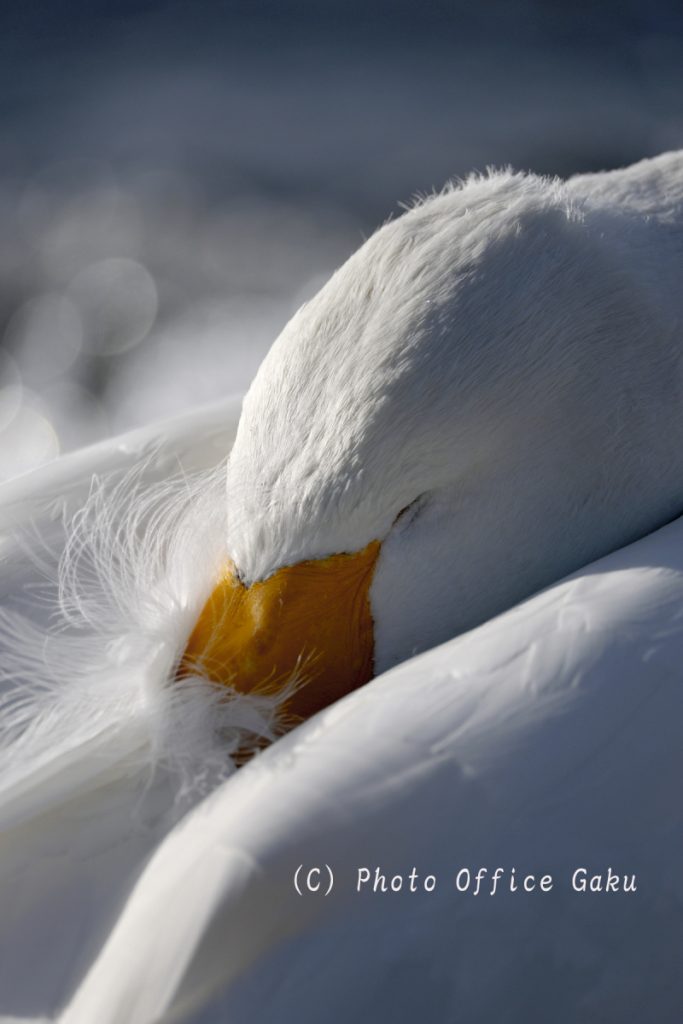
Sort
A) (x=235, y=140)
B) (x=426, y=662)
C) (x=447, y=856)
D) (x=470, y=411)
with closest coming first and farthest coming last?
(x=447, y=856) < (x=426, y=662) < (x=470, y=411) < (x=235, y=140)

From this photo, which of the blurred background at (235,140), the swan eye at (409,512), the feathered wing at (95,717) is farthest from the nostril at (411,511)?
the blurred background at (235,140)

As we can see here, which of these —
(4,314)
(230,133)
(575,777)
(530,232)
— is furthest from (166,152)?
(575,777)

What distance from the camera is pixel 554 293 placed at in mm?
1854

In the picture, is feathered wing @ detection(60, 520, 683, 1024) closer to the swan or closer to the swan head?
the swan

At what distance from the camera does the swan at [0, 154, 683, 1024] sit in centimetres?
143

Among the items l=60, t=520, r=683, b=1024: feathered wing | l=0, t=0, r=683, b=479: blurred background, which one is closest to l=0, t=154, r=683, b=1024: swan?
l=60, t=520, r=683, b=1024: feathered wing

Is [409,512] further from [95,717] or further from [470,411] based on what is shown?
[95,717]

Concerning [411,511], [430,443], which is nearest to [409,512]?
[411,511]

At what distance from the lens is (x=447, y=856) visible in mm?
1456

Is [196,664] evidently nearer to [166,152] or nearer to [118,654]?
[118,654]

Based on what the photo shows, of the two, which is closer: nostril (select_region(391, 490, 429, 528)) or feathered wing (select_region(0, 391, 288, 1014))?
feathered wing (select_region(0, 391, 288, 1014))

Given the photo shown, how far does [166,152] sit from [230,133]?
1.14ft

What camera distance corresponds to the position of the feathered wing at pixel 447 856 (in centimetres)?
141

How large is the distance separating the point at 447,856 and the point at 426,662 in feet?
0.98
